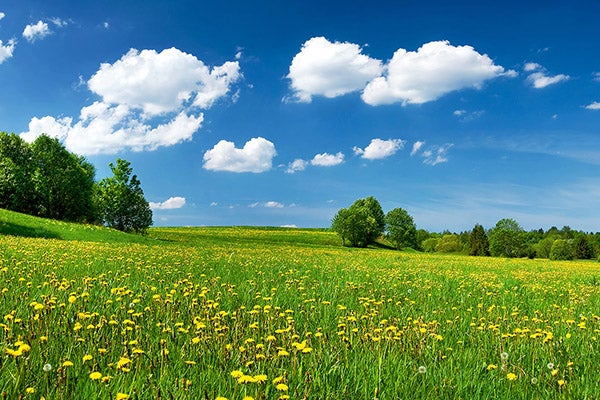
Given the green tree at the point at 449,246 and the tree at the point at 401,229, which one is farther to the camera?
the green tree at the point at 449,246

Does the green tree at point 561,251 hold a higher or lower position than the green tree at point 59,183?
lower

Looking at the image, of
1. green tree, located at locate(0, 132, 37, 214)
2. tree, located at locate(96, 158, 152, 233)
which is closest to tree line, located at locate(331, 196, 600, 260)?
tree, located at locate(96, 158, 152, 233)

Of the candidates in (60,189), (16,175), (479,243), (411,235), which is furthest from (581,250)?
(16,175)

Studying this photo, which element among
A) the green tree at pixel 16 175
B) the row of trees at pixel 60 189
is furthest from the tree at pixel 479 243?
the green tree at pixel 16 175

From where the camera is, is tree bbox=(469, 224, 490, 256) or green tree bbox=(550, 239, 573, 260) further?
tree bbox=(469, 224, 490, 256)

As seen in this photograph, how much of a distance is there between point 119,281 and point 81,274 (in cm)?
153

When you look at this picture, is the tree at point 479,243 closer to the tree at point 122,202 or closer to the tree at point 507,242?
the tree at point 507,242

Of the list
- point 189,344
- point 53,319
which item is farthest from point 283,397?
point 53,319

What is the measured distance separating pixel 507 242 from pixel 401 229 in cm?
2912

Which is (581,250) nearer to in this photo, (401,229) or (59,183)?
(401,229)

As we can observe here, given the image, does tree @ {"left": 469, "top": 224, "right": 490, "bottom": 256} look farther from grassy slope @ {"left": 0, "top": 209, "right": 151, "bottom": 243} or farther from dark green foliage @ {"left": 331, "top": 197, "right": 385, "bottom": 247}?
grassy slope @ {"left": 0, "top": 209, "right": 151, "bottom": 243}

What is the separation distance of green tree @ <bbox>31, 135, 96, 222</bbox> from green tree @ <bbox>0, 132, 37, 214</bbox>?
1006 mm

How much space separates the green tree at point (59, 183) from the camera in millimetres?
61969

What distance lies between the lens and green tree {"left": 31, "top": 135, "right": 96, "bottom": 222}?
61969 mm
